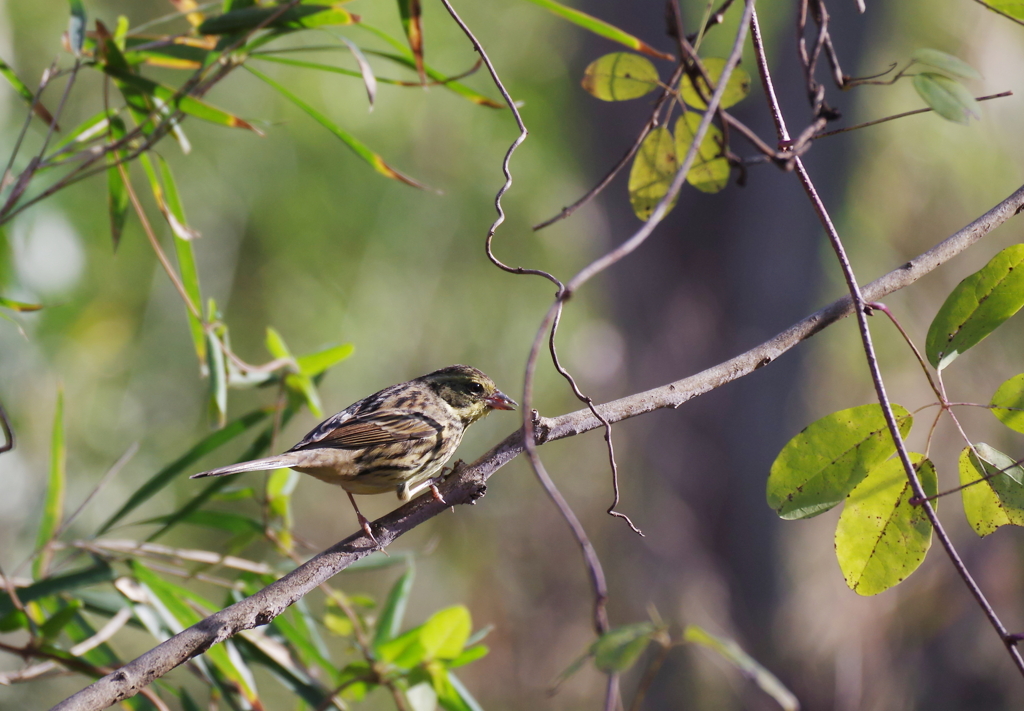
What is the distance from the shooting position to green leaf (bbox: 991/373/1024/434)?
1484 millimetres

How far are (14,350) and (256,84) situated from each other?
19.6ft

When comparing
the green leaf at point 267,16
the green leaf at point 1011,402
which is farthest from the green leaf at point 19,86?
the green leaf at point 1011,402

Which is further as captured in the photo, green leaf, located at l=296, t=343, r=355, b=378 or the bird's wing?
green leaf, located at l=296, t=343, r=355, b=378

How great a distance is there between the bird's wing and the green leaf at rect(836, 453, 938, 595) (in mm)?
1656

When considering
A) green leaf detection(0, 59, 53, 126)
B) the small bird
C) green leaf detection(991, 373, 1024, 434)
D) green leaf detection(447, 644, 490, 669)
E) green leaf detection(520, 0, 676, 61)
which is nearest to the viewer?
green leaf detection(991, 373, 1024, 434)

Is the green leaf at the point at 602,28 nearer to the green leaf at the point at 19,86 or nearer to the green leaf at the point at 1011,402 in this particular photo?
the green leaf at the point at 1011,402

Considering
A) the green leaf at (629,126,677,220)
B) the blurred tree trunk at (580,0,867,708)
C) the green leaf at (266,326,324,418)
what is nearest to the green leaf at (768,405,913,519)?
the green leaf at (629,126,677,220)

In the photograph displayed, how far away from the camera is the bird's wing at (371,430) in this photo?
2805 millimetres

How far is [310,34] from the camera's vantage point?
11.4 metres

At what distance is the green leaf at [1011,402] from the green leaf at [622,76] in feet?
3.43

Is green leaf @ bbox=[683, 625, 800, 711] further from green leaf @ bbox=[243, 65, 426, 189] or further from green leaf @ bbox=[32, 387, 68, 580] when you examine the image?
green leaf @ bbox=[32, 387, 68, 580]

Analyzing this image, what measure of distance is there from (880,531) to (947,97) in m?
0.79

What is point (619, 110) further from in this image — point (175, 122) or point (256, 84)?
point (175, 122)

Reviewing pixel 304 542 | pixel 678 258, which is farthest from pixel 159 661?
pixel 678 258
